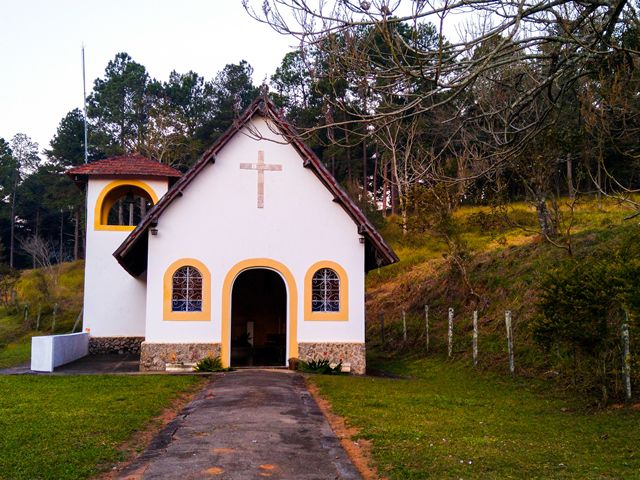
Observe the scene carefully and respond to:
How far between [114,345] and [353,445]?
16.4 m

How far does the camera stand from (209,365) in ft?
55.3

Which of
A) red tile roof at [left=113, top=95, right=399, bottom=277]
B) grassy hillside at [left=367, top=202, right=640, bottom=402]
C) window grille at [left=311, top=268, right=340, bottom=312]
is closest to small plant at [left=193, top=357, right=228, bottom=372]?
window grille at [left=311, top=268, right=340, bottom=312]

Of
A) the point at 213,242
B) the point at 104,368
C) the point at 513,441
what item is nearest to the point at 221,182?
the point at 213,242

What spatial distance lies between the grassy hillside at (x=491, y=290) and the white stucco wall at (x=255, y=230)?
13.3 feet

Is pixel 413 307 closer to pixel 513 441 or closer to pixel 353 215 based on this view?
pixel 353 215

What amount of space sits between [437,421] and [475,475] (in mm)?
3175

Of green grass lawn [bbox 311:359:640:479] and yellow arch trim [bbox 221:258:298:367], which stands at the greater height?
yellow arch trim [bbox 221:258:298:367]

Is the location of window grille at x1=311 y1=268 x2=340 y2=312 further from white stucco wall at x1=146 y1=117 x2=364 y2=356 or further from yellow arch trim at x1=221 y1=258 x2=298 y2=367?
yellow arch trim at x1=221 y1=258 x2=298 y2=367

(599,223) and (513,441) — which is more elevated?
(599,223)

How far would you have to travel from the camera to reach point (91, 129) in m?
50.8

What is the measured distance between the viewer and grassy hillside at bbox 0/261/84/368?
109 ft

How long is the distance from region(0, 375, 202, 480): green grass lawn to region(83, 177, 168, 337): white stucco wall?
286 inches

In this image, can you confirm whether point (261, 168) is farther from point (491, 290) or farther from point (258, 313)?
point (258, 313)

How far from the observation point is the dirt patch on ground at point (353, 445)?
24.6ft
